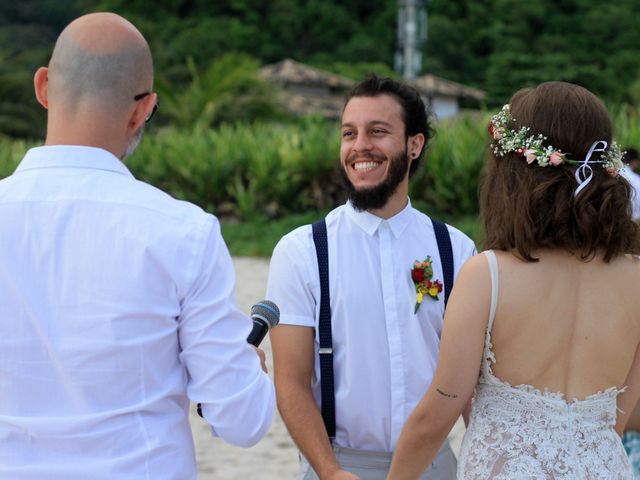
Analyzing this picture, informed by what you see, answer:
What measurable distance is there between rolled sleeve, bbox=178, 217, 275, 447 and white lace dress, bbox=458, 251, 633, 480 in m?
0.63

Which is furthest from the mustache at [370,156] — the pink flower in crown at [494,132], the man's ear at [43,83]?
the man's ear at [43,83]

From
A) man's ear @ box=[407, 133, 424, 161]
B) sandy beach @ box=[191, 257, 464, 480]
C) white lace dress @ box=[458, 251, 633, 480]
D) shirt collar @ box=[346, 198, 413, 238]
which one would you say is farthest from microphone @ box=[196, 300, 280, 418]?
sandy beach @ box=[191, 257, 464, 480]

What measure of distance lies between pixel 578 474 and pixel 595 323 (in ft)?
1.27

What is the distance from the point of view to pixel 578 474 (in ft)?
6.96

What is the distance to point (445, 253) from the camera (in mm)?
2766

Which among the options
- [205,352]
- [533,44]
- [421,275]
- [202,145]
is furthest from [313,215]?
[533,44]

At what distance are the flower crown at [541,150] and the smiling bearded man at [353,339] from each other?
651 mm

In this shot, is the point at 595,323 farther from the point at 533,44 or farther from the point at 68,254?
the point at 533,44

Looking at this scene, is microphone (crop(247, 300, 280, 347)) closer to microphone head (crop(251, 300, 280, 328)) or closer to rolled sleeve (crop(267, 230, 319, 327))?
microphone head (crop(251, 300, 280, 328))

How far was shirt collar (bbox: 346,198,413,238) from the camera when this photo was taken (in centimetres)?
278

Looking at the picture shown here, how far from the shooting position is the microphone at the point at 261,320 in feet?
6.41

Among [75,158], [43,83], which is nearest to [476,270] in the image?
[75,158]

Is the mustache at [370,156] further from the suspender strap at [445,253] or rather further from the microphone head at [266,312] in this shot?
the microphone head at [266,312]

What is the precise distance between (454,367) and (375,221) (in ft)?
2.67
